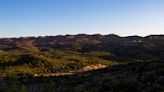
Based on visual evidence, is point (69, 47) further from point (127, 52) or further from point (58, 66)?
point (58, 66)

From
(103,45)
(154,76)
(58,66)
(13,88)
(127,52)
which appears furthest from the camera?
(103,45)

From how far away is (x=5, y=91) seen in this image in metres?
14.6

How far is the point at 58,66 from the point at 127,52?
50.4 metres

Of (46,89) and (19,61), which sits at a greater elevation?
(46,89)

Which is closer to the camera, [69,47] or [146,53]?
[146,53]

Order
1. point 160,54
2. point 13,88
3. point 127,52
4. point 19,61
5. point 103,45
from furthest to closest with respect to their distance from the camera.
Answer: point 103,45 → point 127,52 → point 160,54 → point 19,61 → point 13,88

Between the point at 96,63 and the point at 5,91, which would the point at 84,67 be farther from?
the point at 5,91

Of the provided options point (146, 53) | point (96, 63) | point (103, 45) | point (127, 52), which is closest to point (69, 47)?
point (103, 45)

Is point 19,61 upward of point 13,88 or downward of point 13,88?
downward

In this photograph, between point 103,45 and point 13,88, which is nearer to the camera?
point 13,88

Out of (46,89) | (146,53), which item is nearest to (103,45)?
(146,53)

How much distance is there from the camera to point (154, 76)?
25.8 meters

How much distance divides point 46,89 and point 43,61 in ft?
308

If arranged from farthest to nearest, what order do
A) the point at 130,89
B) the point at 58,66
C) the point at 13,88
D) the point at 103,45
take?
the point at 103,45, the point at 58,66, the point at 130,89, the point at 13,88
